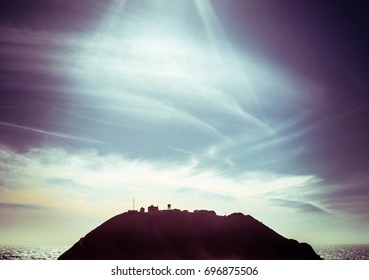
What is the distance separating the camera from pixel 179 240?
9962 centimetres

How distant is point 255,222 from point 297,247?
1415cm

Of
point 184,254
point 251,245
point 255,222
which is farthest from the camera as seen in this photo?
point 255,222

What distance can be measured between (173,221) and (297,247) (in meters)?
35.9

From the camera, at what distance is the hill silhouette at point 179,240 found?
97000 millimetres

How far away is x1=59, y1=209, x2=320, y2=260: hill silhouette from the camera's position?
97000 millimetres
